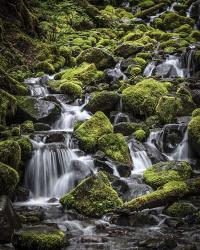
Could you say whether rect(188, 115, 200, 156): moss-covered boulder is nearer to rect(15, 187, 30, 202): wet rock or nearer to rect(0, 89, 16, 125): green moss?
rect(15, 187, 30, 202): wet rock

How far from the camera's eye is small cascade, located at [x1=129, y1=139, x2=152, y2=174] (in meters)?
12.1

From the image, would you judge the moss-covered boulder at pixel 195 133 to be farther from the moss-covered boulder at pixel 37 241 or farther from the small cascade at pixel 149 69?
the small cascade at pixel 149 69

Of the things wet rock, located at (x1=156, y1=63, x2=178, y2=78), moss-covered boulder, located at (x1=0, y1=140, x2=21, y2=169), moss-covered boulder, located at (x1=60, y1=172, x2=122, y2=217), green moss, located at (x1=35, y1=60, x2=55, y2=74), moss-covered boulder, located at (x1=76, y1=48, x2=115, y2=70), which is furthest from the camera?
moss-covered boulder, located at (x1=76, y1=48, x2=115, y2=70)

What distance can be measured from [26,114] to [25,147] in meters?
2.55

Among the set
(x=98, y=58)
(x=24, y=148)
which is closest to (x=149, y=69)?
(x=98, y=58)

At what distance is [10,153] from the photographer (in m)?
10.1

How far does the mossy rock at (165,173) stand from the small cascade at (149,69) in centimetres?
868

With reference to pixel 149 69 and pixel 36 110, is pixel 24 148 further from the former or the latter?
pixel 149 69

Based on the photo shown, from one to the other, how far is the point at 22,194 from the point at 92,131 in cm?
329

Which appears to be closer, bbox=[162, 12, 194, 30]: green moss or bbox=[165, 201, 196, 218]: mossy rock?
bbox=[165, 201, 196, 218]: mossy rock

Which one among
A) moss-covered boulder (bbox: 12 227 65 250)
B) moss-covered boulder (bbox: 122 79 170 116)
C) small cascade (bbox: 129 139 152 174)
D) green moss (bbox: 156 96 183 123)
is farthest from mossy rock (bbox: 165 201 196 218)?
moss-covered boulder (bbox: 122 79 170 116)

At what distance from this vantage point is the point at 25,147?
445 inches

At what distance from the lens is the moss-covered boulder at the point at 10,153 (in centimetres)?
1001

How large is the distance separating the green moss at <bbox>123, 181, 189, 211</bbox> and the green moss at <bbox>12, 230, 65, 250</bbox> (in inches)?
88.4
